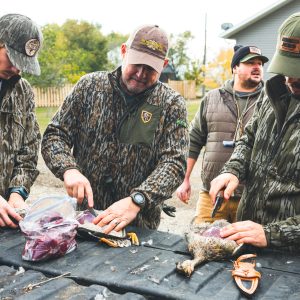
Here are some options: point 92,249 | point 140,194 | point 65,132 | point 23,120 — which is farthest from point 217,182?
point 23,120

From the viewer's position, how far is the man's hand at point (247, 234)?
2730mm

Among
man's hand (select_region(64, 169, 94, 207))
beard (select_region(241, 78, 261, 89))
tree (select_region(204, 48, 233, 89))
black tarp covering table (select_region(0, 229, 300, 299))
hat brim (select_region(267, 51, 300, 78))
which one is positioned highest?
hat brim (select_region(267, 51, 300, 78))

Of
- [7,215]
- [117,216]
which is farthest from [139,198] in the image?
[7,215]

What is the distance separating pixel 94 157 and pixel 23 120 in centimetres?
62

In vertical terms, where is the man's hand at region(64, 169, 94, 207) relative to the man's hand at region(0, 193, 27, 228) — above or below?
above

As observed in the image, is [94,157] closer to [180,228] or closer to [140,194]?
[140,194]

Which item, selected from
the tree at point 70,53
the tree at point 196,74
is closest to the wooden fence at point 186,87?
the tree at point 196,74

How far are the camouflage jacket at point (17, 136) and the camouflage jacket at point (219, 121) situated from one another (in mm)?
2116

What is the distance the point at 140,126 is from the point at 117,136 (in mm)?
184

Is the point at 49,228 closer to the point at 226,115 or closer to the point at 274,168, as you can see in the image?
the point at 274,168

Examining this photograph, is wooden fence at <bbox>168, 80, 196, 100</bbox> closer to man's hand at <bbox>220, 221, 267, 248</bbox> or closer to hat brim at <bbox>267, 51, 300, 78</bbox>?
hat brim at <bbox>267, 51, 300, 78</bbox>

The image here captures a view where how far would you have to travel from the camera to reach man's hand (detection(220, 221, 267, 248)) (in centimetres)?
273

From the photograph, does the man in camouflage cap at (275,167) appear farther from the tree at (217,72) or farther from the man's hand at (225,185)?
the tree at (217,72)

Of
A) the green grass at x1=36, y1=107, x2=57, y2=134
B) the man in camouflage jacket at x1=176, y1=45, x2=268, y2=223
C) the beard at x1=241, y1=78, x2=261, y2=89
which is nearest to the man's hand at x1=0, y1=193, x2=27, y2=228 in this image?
the man in camouflage jacket at x1=176, y1=45, x2=268, y2=223
